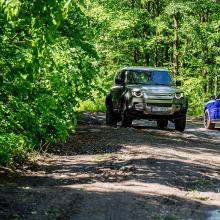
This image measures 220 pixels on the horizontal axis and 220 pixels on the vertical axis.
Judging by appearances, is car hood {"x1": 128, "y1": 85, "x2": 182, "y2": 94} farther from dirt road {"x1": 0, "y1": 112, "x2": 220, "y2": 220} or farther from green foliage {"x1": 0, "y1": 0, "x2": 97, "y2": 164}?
green foliage {"x1": 0, "y1": 0, "x2": 97, "y2": 164}

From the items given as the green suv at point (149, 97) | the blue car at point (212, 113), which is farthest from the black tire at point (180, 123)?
the blue car at point (212, 113)

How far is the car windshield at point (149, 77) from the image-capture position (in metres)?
17.8

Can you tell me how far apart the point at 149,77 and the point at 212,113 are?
3320mm

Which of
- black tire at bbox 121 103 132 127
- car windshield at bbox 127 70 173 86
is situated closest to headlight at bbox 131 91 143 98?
black tire at bbox 121 103 132 127

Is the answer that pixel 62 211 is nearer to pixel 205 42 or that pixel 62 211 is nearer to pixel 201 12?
pixel 205 42

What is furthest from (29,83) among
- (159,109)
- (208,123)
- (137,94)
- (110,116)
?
(208,123)

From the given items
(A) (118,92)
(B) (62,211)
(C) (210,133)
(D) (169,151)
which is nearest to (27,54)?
(B) (62,211)

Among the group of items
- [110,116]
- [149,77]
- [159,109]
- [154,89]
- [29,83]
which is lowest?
[110,116]

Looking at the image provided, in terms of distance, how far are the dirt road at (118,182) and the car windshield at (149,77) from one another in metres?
3.38

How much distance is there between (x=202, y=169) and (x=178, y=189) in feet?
A: 6.47

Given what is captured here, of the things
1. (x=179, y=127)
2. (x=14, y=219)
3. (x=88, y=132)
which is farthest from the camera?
(x=179, y=127)

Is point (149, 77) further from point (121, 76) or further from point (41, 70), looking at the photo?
point (41, 70)

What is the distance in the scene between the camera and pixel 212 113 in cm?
1964

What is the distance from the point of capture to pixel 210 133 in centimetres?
1853
